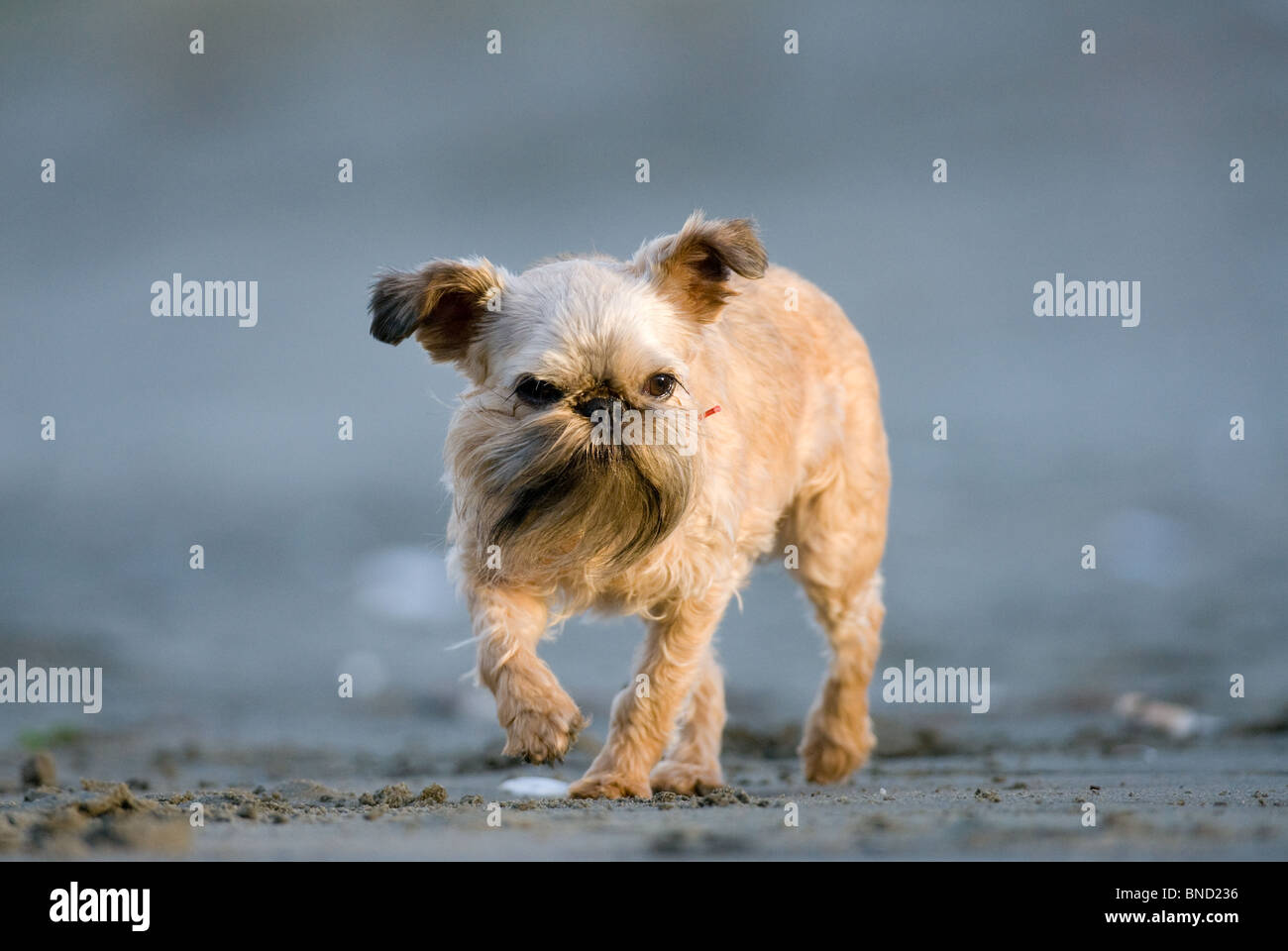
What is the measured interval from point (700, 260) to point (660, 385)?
77 centimetres

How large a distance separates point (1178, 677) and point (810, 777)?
15.0 feet

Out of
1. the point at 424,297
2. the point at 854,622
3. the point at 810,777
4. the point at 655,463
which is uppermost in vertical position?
the point at 424,297

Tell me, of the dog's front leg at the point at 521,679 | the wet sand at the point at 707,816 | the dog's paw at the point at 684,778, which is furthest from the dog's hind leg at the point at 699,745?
the dog's front leg at the point at 521,679

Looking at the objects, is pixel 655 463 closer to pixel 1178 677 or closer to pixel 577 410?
pixel 577 410

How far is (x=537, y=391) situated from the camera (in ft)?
16.5

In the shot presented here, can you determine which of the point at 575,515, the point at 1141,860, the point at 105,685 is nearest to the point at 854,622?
the point at 575,515

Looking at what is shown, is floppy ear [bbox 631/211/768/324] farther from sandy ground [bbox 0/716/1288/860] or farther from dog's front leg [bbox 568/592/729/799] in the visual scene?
sandy ground [bbox 0/716/1288/860]

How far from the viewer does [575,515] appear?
5.19 metres

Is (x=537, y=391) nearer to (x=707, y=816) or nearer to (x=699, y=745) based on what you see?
(x=707, y=816)

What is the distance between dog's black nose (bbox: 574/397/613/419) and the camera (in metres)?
4.96

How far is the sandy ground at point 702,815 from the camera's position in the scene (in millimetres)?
4094

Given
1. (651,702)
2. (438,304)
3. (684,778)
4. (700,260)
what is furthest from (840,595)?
(438,304)

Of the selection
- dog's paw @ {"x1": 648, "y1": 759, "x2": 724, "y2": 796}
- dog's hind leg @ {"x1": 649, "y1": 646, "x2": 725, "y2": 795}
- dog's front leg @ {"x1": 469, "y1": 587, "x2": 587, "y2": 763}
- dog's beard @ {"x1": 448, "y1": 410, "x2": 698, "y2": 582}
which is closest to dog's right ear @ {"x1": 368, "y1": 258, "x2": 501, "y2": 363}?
dog's beard @ {"x1": 448, "y1": 410, "x2": 698, "y2": 582}

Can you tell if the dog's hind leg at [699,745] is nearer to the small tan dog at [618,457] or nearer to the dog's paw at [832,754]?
the small tan dog at [618,457]
